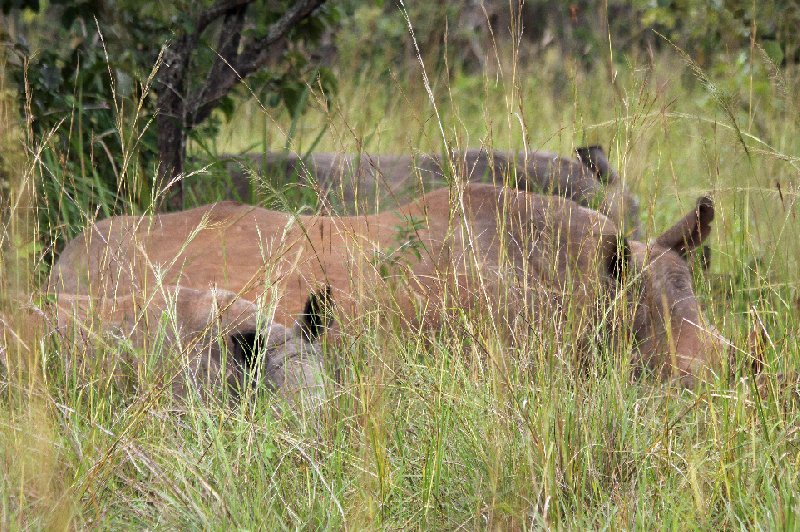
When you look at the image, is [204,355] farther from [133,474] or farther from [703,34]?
[703,34]

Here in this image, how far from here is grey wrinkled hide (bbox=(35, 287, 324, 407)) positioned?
2520 millimetres

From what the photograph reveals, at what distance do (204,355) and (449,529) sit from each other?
0.93m

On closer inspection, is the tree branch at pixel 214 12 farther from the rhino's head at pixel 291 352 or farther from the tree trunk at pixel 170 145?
the rhino's head at pixel 291 352

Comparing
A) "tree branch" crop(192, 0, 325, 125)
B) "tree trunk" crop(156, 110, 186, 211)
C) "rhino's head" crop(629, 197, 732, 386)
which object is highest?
"tree branch" crop(192, 0, 325, 125)

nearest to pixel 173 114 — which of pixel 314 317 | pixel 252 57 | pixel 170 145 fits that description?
pixel 170 145

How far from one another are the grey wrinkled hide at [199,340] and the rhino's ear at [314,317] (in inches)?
1.0

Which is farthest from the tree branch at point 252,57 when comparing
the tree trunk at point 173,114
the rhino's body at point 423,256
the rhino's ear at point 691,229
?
the rhino's ear at point 691,229

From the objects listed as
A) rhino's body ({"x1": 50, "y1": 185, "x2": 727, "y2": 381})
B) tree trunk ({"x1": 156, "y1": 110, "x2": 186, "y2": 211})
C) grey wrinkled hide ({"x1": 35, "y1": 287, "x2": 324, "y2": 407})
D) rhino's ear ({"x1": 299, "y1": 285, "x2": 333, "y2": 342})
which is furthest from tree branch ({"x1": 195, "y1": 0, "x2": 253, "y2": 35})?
rhino's ear ({"x1": 299, "y1": 285, "x2": 333, "y2": 342})

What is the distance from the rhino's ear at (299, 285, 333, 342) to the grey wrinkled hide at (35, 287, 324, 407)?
0.08ft

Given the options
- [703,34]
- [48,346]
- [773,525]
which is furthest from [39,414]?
[703,34]

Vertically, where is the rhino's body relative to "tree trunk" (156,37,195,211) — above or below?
below

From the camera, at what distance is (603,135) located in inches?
243

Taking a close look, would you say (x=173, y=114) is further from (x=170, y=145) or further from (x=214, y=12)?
(x=214, y=12)

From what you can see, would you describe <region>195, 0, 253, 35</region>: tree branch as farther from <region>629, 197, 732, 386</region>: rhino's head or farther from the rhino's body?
<region>629, 197, 732, 386</region>: rhino's head
